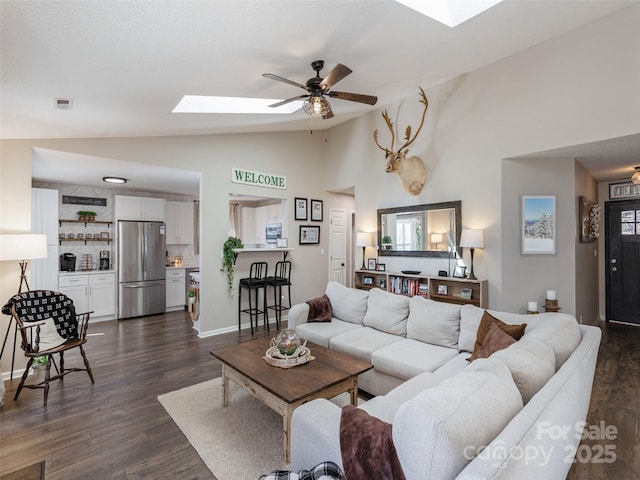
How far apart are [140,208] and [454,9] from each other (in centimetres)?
574

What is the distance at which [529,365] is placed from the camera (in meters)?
1.49

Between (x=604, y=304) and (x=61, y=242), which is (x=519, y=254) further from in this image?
(x=61, y=242)

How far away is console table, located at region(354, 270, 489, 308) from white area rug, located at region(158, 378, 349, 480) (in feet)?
7.57

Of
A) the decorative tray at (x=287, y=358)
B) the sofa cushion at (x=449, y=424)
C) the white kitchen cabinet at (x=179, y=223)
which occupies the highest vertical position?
the white kitchen cabinet at (x=179, y=223)

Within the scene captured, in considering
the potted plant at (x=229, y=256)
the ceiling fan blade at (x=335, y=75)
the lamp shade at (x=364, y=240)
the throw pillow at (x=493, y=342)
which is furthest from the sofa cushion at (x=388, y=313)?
the potted plant at (x=229, y=256)

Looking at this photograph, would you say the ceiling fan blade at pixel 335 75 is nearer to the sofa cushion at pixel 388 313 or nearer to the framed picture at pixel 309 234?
the sofa cushion at pixel 388 313

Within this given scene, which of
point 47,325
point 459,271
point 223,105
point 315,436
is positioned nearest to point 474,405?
point 315,436

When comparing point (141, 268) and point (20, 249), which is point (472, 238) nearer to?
point (20, 249)

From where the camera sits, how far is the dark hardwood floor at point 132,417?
2.04 metres

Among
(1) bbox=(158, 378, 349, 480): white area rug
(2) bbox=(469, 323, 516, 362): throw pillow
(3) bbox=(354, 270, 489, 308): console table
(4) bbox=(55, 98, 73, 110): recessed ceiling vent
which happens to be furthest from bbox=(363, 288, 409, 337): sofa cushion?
(4) bbox=(55, 98, 73, 110): recessed ceiling vent

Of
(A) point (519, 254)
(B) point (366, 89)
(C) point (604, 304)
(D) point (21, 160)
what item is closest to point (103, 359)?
(D) point (21, 160)

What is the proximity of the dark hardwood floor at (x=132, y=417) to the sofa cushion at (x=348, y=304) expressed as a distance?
1.58m

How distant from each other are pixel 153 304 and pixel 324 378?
4.90 meters

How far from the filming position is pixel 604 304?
18.3 ft
